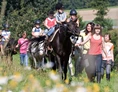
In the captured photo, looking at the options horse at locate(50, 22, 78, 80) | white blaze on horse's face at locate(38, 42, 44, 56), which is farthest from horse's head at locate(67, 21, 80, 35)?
white blaze on horse's face at locate(38, 42, 44, 56)

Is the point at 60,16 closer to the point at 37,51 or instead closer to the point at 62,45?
the point at 62,45

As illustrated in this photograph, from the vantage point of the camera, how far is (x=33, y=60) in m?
16.7

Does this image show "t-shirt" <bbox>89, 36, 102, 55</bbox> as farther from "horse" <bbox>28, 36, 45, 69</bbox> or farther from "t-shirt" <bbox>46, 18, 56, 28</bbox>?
"horse" <bbox>28, 36, 45, 69</bbox>

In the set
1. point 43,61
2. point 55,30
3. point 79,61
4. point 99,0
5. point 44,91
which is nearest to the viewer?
point 44,91

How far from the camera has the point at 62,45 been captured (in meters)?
12.6

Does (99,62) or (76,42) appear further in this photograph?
(76,42)

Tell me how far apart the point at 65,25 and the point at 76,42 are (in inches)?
29.5

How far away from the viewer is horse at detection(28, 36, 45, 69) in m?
14.7

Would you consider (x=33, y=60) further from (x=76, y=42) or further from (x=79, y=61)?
(x=76, y=42)

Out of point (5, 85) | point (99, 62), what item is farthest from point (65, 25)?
point (5, 85)

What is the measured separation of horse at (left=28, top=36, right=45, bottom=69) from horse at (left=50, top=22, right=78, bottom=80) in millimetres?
1553

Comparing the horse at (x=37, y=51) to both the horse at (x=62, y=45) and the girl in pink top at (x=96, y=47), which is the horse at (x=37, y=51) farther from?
the girl in pink top at (x=96, y=47)

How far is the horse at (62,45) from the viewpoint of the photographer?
12.3 meters

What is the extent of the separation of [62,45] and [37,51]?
3.48 m
